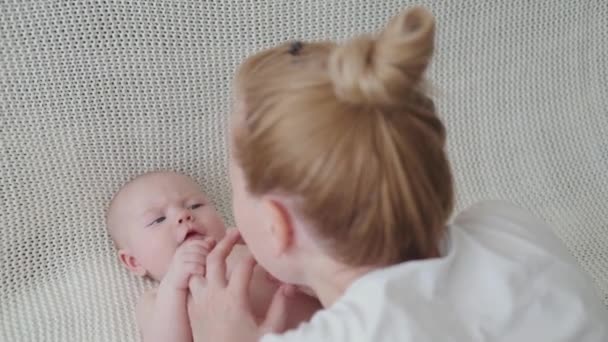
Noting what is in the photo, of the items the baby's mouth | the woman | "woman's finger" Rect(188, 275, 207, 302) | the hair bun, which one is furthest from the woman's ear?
the baby's mouth

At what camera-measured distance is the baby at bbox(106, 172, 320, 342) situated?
1.03 m

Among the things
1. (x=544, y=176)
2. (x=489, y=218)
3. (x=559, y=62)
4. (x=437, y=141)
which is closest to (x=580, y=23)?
(x=559, y=62)

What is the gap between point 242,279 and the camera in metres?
0.94

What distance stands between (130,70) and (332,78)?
0.73 meters

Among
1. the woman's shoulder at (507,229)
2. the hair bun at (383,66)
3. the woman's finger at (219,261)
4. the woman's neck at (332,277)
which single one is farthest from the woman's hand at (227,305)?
the hair bun at (383,66)

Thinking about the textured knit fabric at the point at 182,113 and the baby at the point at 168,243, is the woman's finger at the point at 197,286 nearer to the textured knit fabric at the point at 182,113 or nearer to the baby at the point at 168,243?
the baby at the point at 168,243

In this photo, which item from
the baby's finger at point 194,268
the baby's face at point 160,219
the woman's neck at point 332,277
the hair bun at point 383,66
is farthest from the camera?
the baby's face at point 160,219

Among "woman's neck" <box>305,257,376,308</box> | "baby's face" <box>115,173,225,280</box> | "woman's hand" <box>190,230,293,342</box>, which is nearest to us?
"woman's neck" <box>305,257,376,308</box>

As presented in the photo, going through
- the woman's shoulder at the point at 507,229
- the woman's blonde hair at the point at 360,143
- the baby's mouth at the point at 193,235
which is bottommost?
the baby's mouth at the point at 193,235

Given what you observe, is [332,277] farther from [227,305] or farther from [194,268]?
[194,268]

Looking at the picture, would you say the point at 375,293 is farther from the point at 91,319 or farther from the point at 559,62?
the point at 559,62

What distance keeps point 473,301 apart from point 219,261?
0.43m

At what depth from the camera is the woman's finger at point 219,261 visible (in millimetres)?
989

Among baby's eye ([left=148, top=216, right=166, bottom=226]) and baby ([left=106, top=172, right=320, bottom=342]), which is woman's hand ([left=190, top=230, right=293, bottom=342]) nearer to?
baby ([left=106, top=172, right=320, bottom=342])
